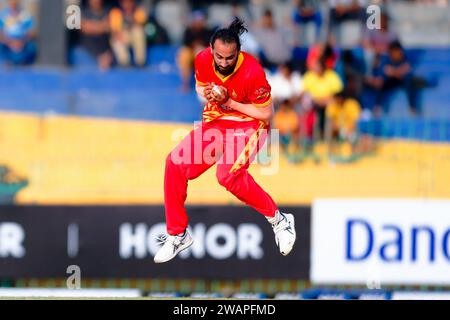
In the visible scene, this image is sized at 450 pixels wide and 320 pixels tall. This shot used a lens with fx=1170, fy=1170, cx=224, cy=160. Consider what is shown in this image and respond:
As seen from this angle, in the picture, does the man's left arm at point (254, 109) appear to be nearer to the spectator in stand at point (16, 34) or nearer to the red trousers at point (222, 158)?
the red trousers at point (222, 158)

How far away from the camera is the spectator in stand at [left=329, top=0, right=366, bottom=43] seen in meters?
22.4

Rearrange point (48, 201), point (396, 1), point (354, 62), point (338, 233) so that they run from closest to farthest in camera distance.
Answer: point (338, 233) < point (48, 201) < point (354, 62) < point (396, 1)

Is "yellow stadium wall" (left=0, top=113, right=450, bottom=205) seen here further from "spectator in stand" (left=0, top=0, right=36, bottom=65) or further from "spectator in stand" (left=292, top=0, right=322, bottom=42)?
Answer: "spectator in stand" (left=292, top=0, right=322, bottom=42)

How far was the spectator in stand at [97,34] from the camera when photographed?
863 inches

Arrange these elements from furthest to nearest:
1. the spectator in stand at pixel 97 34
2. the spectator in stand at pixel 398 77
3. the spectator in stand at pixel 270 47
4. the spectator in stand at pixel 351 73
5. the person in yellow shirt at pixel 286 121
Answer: the spectator in stand at pixel 97 34
the spectator in stand at pixel 398 77
the spectator in stand at pixel 351 73
the spectator in stand at pixel 270 47
the person in yellow shirt at pixel 286 121

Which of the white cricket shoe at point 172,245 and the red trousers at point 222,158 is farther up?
the red trousers at point 222,158

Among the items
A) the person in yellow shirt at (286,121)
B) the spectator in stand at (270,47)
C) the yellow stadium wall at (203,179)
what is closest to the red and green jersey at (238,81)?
the person in yellow shirt at (286,121)

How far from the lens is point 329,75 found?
54.7 feet

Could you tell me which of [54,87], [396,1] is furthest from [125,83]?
[396,1]

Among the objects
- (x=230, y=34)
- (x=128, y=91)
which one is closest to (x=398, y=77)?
(x=128, y=91)

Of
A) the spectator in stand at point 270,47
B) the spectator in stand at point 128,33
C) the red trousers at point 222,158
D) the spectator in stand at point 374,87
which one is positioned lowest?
the red trousers at point 222,158

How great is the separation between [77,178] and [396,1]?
30.0 feet

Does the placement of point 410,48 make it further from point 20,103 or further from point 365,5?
point 20,103

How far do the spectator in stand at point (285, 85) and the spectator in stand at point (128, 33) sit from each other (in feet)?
15.1
